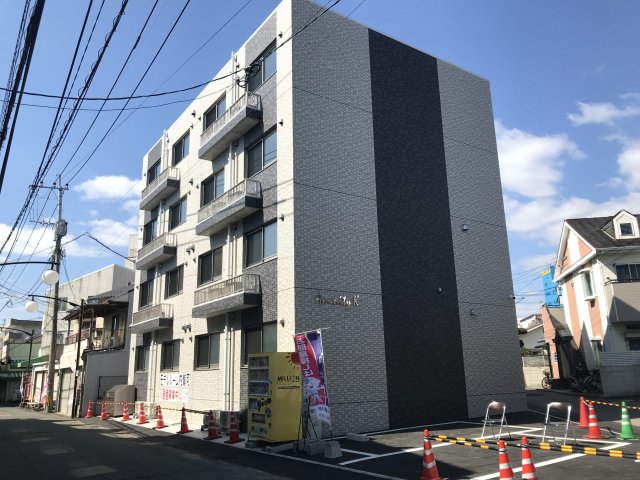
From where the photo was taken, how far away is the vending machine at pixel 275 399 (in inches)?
511

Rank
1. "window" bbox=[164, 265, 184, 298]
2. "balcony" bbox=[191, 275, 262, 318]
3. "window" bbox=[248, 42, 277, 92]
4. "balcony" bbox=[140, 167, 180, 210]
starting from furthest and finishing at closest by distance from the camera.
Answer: "balcony" bbox=[140, 167, 180, 210]
"window" bbox=[164, 265, 184, 298]
"window" bbox=[248, 42, 277, 92]
"balcony" bbox=[191, 275, 262, 318]

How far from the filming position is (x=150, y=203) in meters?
28.5

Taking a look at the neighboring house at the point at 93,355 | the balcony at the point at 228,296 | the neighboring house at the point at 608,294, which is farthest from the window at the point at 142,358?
the neighboring house at the point at 608,294

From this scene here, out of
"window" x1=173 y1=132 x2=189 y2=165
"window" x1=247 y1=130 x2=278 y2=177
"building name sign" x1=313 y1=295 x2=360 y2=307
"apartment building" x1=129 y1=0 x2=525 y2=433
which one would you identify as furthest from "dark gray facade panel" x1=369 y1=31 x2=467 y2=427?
"window" x1=173 y1=132 x2=189 y2=165

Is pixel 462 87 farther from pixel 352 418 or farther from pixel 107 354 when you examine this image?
pixel 107 354

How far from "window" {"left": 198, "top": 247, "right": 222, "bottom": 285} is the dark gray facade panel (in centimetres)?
714

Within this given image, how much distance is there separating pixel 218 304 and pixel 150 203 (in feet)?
41.1

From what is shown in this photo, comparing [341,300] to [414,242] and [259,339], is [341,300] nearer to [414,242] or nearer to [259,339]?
[259,339]

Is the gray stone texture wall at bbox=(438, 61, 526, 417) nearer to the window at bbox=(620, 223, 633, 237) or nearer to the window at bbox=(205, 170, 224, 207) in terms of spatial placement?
the window at bbox=(205, 170, 224, 207)

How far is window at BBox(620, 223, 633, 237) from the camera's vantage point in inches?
1196

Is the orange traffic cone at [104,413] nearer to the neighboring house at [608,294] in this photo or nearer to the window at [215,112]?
the window at [215,112]

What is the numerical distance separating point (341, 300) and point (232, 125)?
8.26 metres

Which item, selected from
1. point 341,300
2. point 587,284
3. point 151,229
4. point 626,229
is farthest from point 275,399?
point 626,229

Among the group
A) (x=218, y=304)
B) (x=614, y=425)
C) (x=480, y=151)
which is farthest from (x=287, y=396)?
(x=480, y=151)
